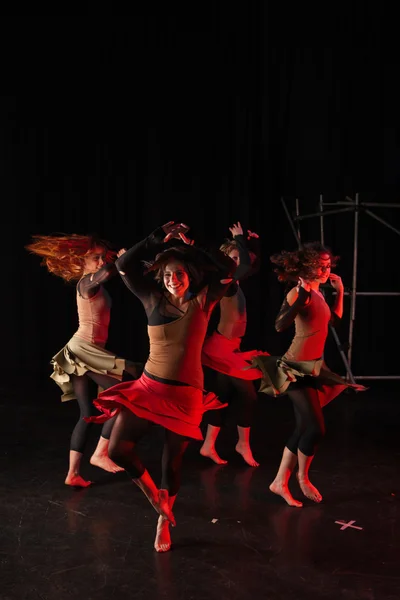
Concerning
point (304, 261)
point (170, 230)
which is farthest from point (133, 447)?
point (304, 261)

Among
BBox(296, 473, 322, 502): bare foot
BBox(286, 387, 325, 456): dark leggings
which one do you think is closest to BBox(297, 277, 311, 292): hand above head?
BBox(286, 387, 325, 456): dark leggings

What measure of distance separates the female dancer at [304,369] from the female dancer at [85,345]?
0.88m

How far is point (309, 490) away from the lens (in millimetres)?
3629

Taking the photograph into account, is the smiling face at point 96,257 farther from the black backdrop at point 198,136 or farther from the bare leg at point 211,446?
the black backdrop at point 198,136

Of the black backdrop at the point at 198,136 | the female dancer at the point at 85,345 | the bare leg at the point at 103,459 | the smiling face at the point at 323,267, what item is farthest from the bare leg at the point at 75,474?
the black backdrop at the point at 198,136

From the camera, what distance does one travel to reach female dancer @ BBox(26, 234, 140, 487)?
3.81m

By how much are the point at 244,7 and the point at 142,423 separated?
219 inches

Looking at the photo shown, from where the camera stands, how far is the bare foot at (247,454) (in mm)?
4230

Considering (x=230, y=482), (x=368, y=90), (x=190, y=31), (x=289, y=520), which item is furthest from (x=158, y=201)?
(x=289, y=520)

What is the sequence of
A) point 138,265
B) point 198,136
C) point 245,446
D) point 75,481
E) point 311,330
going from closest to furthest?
point 138,265 < point 311,330 < point 75,481 < point 245,446 < point 198,136

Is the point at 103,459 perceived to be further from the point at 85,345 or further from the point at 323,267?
the point at 323,267

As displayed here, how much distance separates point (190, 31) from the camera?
23.5ft

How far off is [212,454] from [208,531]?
1.16 m

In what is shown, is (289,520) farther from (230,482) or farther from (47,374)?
(47,374)
